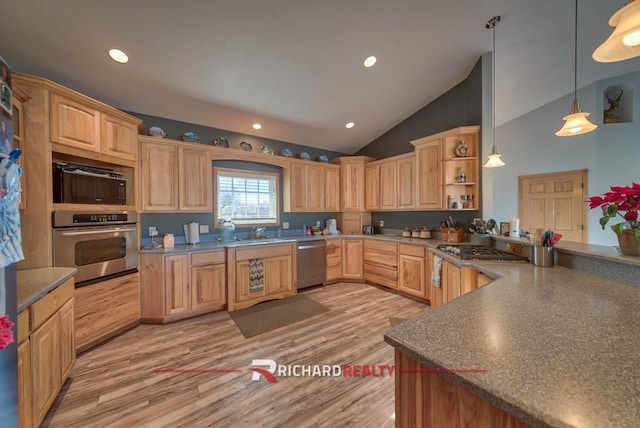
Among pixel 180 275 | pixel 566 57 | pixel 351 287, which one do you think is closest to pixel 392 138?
pixel 566 57

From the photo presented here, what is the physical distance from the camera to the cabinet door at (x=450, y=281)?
91.0 inches

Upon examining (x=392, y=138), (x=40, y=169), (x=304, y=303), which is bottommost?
(x=304, y=303)

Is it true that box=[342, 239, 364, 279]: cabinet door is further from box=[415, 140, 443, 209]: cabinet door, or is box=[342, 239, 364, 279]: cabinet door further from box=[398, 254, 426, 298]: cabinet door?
box=[415, 140, 443, 209]: cabinet door

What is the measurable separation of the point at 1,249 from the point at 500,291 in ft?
7.75

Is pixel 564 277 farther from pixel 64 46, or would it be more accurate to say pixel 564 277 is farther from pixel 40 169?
pixel 64 46

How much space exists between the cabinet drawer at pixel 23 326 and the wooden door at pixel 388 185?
14.1 ft

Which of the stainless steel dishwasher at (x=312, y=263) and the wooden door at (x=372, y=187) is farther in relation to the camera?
the wooden door at (x=372, y=187)

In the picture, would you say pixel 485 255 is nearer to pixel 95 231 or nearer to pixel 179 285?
pixel 179 285

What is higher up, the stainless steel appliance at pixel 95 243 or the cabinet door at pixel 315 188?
the cabinet door at pixel 315 188

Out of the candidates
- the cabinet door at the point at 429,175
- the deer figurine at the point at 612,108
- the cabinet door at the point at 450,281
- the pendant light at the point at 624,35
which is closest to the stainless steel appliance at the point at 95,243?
the cabinet door at the point at 450,281

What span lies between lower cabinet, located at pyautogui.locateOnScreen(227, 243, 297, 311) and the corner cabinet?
0.91 meters

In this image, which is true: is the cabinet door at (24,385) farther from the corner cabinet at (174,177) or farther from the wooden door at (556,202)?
the wooden door at (556,202)

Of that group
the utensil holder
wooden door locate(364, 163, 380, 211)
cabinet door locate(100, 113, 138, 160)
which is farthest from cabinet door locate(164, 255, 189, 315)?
the utensil holder

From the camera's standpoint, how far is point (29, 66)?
2.36 metres
